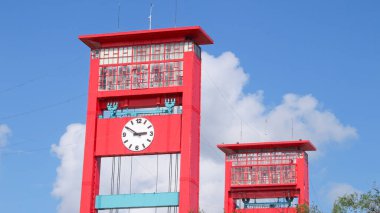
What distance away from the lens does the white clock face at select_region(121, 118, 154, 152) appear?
69.7 m

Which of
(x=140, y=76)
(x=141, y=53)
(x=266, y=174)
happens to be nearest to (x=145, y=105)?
(x=140, y=76)

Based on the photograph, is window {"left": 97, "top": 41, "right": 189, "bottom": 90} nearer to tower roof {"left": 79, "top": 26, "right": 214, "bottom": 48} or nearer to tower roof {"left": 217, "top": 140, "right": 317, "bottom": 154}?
tower roof {"left": 79, "top": 26, "right": 214, "bottom": 48}

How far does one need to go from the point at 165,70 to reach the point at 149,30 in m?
3.25

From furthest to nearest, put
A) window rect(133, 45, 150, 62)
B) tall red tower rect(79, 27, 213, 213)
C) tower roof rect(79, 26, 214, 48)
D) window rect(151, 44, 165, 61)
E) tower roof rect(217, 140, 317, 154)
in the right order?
tower roof rect(217, 140, 317, 154), window rect(133, 45, 150, 62), window rect(151, 44, 165, 61), tower roof rect(79, 26, 214, 48), tall red tower rect(79, 27, 213, 213)

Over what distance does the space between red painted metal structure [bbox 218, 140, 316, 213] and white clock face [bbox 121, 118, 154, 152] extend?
35.5m

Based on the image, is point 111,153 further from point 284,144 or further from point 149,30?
point 284,144

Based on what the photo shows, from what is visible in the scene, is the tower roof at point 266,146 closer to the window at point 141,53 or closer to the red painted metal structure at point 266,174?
the red painted metal structure at point 266,174

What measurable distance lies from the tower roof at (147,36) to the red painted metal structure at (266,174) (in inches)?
1366

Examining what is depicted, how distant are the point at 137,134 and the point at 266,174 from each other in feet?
123

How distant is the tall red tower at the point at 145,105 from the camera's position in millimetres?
68625

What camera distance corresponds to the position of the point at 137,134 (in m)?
70.3

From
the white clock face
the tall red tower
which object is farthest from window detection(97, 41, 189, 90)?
the white clock face

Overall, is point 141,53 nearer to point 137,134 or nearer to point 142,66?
point 142,66

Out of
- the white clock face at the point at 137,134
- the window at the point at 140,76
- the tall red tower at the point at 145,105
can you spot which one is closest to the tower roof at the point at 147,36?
the tall red tower at the point at 145,105
